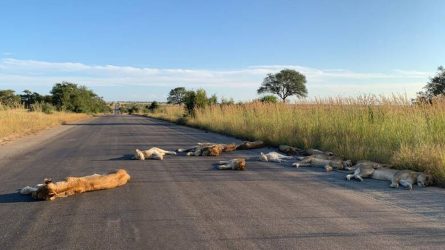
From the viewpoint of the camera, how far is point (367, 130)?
13781 millimetres

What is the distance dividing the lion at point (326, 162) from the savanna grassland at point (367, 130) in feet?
2.58

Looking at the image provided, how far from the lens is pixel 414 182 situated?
8.64 meters

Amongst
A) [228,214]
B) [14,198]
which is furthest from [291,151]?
[14,198]

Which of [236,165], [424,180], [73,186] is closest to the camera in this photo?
[73,186]

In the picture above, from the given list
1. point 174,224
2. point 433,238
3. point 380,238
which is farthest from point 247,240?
point 433,238

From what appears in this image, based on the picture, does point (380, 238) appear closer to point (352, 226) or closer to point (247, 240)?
point (352, 226)

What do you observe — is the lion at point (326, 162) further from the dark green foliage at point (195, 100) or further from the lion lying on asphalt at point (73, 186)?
the dark green foliage at point (195, 100)

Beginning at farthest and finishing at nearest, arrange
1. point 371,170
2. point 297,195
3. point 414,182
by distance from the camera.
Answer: point 371,170, point 414,182, point 297,195

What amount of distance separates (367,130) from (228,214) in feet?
28.1

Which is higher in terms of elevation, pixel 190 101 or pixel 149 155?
pixel 190 101

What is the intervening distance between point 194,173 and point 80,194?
111 inches

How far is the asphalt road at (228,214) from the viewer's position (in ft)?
16.9

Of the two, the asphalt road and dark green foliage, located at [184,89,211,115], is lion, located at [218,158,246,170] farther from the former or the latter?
dark green foliage, located at [184,89,211,115]

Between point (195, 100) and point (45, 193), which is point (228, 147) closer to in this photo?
point (45, 193)
